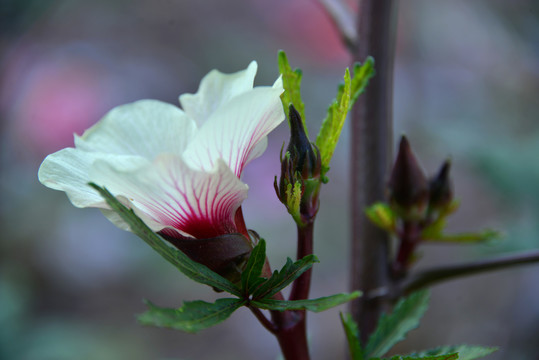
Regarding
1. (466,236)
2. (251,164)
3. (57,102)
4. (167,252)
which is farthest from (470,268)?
(57,102)

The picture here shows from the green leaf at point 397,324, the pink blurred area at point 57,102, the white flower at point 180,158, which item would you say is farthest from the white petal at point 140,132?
the pink blurred area at point 57,102

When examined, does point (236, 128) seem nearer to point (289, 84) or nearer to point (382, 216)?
point (289, 84)

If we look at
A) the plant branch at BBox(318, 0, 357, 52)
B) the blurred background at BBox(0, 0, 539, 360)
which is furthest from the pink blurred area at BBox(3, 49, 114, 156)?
the plant branch at BBox(318, 0, 357, 52)

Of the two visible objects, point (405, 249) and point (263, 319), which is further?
point (405, 249)

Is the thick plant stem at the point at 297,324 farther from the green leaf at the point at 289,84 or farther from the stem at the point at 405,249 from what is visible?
the stem at the point at 405,249

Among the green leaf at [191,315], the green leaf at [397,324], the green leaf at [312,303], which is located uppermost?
the green leaf at [191,315]

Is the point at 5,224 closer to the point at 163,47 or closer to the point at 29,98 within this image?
the point at 29,98

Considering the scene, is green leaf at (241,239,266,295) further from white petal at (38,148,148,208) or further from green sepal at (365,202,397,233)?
green sepal at (365,202,397,233)
